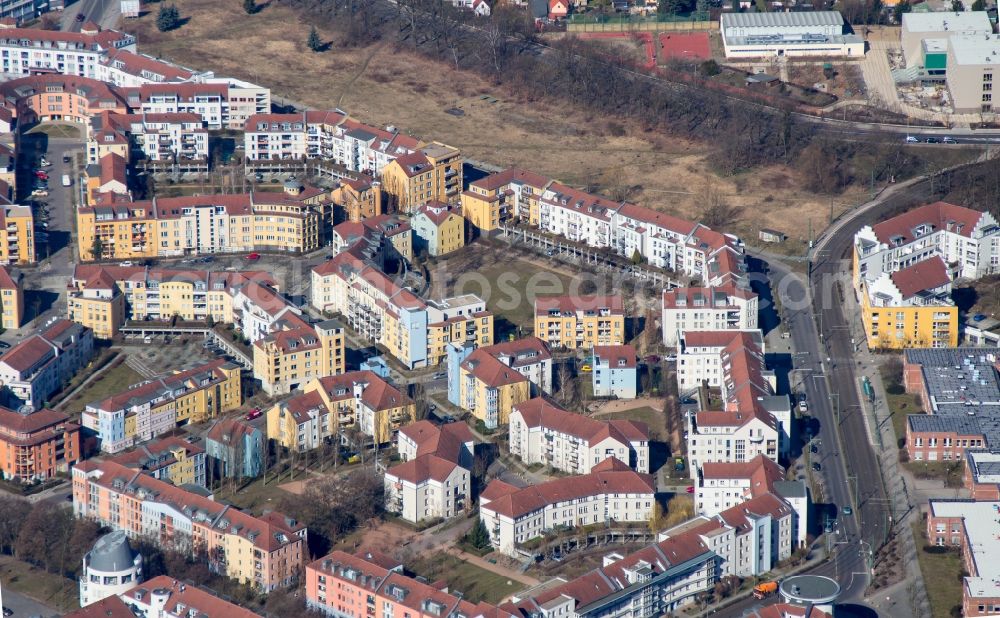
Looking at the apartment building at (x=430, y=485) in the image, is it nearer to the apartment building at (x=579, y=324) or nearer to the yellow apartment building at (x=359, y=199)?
the apartment building at (x=579, y=324)

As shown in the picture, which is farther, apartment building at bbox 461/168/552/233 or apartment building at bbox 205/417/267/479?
apartment building at bbox 461/168/552/233

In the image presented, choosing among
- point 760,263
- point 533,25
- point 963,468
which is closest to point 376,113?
point 533,25

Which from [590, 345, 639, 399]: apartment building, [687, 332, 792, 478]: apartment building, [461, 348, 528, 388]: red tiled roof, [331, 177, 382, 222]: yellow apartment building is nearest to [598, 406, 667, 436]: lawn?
[590, 345, 639, 399]: apartment building

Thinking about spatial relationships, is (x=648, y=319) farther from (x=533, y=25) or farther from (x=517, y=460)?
(x=533, y=25)

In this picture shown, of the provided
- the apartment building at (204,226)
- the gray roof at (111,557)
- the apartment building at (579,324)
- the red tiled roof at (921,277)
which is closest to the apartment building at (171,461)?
the gray roof at (111,557)

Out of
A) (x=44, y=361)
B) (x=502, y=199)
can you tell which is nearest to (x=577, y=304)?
(x=502, y=199)

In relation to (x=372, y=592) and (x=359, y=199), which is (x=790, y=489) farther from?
(x=359, y=199)

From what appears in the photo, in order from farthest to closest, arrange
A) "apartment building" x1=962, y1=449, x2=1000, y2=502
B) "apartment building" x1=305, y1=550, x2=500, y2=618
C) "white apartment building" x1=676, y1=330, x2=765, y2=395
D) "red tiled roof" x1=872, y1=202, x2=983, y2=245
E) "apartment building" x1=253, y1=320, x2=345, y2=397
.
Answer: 1. "red tiled roof" x1=872, y1=202, x2=983, y2=245
2. "apartment building" x1=253, y1=320, x2=345, y2=397
3. "white apartment building" x1=676, y1=330, x2=765, y2=395
4. "apartment building" x1=962, y1=449, x2=1000, y2=502
5. "apartment building" x1=305, y1=550, x2=500, y2=618

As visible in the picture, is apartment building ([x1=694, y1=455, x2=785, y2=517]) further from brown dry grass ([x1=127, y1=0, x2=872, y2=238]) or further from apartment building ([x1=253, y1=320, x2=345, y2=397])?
brown dry grass ([x1=127, y1=0, x2=872, y2=238])
